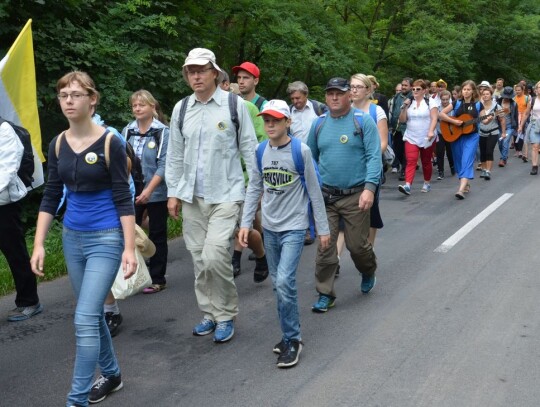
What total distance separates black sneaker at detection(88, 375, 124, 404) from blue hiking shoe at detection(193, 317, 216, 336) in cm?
102

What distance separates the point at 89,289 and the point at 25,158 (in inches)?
86.2

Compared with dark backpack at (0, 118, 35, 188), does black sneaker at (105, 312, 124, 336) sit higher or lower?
lower

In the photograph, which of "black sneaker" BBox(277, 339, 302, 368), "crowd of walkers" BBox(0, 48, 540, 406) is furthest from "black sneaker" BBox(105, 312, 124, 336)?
"black sneaker" BBox(277, 339, 302, 368)

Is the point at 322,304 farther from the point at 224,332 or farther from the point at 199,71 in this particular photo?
the point at 199,71

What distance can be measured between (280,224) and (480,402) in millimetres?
1680

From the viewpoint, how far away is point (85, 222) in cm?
395

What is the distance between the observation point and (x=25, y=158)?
5.62 meters

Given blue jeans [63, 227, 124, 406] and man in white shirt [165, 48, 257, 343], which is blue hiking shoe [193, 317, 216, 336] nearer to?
man in white shirt [165, 48, 257, 343]

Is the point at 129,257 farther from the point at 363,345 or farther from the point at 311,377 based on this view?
the point at 363,345

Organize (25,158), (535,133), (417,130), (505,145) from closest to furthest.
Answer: (25,158), (417,130), (535,133), (505,145)

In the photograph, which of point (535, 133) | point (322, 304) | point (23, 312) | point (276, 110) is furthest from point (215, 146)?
point (535, 133)

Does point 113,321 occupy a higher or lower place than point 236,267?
higher

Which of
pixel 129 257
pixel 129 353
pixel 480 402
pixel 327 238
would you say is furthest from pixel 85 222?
pixel 480 402

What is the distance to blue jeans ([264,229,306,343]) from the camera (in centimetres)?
466
